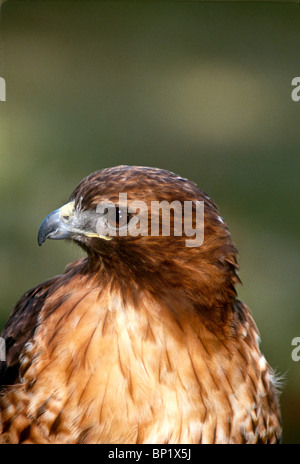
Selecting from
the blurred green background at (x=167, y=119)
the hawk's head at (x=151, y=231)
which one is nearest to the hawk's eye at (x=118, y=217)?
the hawk's head at (x=151, y=231)

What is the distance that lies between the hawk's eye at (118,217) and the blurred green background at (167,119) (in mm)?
407

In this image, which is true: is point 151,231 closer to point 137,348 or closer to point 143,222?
point 143,222

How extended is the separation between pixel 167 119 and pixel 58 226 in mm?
579

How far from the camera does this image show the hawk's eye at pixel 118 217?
864mm

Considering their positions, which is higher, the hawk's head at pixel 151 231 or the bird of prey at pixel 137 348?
the hawk's head at pixel 151 231

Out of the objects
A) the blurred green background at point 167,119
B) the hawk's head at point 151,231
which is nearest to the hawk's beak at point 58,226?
the hawk's head at point 151,231

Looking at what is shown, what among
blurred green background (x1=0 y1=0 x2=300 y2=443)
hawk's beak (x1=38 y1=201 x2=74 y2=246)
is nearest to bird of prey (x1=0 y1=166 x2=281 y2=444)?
hawk's beak (x1=38 y1=201 x2=74 y2=246)

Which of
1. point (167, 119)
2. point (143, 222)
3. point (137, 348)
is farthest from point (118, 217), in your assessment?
point (167, 119)

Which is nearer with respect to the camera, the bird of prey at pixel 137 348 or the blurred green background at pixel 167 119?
the bird of prey at pixel 137 348

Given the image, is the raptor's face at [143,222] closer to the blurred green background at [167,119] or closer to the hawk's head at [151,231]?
the hawk's head at [151,231]

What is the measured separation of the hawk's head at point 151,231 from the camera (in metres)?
0.87

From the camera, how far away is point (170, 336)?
959 millimetres

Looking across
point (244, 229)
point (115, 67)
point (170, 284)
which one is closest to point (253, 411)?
point (170, 284)
